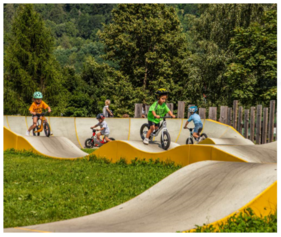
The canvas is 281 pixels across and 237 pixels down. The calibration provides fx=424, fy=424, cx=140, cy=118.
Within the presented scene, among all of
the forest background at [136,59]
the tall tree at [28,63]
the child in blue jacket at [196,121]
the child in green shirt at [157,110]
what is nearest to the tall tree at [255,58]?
the forest background at [136,59]

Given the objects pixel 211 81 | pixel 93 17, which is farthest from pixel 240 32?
pixel 93 17

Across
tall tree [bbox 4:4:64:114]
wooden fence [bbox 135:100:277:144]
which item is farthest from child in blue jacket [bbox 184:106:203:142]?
tall tree [bbox 4:4:64:114]

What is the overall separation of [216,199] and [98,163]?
585 cm

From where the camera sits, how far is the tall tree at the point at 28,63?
42.7 m

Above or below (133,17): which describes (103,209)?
below

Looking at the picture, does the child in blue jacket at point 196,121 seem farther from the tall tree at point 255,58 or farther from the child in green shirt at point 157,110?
the tall tree at point 255,58

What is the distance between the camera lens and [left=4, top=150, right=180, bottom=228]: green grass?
19.9 feet

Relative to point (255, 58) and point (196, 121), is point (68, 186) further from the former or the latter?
point (255, 58)

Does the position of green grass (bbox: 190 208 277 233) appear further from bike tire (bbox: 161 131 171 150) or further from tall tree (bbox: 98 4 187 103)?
tall tree (bbox: 98 4 187 103)

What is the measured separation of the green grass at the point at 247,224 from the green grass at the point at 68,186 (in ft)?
6.73

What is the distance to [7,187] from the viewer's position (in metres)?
7.57

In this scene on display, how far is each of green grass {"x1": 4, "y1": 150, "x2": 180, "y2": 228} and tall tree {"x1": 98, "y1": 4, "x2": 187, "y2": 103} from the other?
2873 centimetres

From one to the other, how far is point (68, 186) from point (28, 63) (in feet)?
123

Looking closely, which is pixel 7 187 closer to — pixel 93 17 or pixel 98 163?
pixel 98 163
